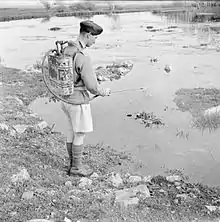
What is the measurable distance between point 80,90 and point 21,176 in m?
1.49

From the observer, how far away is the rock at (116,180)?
211 inches

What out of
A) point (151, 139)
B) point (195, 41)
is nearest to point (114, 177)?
point (151, 139)

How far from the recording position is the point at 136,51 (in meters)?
21.0

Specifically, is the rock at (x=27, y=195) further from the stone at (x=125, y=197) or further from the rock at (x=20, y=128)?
the rock at (x=20, y=128)

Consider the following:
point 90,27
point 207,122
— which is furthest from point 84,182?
point 207,122

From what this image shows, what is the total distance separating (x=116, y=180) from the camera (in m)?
5.46

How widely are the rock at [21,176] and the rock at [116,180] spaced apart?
124 centimetres

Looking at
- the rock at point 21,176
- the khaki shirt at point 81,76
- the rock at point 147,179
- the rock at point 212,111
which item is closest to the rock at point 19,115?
the rock at point 21,176

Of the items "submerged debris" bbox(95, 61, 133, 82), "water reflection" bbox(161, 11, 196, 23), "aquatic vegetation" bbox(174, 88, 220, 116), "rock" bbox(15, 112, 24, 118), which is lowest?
"water reflection" bbox(161, 11, 196, 23)

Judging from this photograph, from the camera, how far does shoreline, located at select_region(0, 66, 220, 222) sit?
4417 mm

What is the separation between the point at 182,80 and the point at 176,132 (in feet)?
17.8

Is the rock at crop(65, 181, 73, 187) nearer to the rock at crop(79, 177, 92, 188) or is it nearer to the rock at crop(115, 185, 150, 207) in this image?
the rock at crop(79, 177, 92, 188)

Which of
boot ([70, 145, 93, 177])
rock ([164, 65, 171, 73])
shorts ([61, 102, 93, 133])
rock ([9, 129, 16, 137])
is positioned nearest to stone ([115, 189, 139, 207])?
boot ([70, 145, 93, 177])

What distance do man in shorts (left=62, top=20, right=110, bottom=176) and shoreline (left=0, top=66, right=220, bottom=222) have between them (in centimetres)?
52
